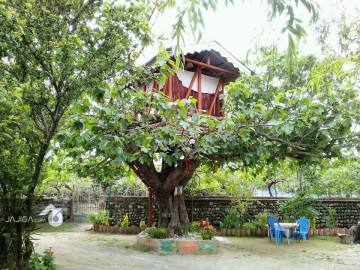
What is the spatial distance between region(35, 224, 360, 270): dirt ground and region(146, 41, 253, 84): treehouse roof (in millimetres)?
5430

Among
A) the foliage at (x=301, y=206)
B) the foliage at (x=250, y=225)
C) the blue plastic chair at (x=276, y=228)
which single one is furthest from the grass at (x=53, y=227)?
the foliage at (x=301, y=206)

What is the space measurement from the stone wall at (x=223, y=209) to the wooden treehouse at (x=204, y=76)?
4588 mm

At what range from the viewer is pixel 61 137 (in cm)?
530

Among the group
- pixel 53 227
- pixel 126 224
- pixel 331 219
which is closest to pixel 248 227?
pixel 331 219

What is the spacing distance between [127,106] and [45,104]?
6.19 feet

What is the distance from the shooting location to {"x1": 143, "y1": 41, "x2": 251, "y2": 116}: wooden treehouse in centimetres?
949

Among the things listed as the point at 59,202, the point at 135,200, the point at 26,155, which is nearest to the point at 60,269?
the point at 26,155

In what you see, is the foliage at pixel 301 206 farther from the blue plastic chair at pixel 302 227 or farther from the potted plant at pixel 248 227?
the potted plant at pixel 248 227

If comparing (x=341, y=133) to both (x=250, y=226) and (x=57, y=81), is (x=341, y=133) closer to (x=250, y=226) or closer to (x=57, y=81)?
(x=57, y=81)

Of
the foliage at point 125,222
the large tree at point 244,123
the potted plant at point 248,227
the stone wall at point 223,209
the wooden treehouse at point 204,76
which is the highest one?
the wooden treehouse at point 204,76

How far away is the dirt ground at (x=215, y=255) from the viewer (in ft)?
24.1

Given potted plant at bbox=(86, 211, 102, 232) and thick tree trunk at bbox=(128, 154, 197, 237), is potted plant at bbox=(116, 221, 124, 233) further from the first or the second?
thick tree trunk at bbox=(128, 154, 197, 237)

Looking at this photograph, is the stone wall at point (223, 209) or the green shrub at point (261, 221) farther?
the stone wall at point (223, 209)

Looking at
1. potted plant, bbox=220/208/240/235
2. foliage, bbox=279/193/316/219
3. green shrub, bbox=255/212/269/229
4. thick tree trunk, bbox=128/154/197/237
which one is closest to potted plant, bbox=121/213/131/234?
thick tree trunk, bbox=128/154/197/237
